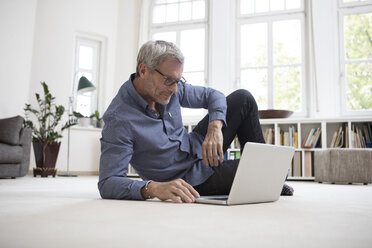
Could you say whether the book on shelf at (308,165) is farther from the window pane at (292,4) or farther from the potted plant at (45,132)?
the potted plant at (45,132)

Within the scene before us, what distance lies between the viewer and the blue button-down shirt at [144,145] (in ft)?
4.86

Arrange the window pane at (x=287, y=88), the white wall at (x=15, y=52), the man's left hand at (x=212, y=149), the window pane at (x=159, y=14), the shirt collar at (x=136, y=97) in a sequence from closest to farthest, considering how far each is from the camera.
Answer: the man's left hand at (x=212, y=149), the shirt collar at (x=136, y=97), the white wall at (x=15, y=52), the window pane at (x=287, y=88), the window pane at (x=159, y=14)

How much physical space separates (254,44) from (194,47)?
0.95 m

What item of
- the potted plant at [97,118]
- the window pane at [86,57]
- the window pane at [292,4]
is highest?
the window pane at [292,4]

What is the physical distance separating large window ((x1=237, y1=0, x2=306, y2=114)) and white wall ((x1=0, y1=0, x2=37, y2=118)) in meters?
3.13

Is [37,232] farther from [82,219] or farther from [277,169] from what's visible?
[277,169]

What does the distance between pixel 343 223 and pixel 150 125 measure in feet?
2.78

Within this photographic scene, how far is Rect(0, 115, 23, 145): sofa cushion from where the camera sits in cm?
412

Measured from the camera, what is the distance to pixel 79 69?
592cm

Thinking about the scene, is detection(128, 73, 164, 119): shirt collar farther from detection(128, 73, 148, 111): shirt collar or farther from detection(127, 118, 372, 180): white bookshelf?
detection(127, 118, 372, 180): white bookshelf

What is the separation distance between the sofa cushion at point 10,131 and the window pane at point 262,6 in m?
3.72

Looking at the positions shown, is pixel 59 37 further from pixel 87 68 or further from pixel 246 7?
pixel 246 7

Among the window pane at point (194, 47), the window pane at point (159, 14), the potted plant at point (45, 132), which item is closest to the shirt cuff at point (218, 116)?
the potted plant at point (45, 132)

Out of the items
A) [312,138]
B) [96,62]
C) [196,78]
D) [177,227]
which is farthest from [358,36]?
[177,227]
